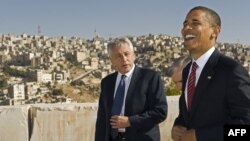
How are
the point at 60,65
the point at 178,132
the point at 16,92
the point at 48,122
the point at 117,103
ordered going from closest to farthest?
the point at 178,132 → the point at 117,103 → the point at 48,122 → the point at 16,92 → the point at 60,65

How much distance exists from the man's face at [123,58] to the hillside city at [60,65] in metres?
42.7

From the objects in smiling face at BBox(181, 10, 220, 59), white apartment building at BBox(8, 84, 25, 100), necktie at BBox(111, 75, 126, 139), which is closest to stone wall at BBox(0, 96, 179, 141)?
necktie at BBox(111, 75, 126, 139)

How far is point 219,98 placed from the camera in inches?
81.3

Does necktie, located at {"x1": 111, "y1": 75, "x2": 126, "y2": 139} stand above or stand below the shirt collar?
below

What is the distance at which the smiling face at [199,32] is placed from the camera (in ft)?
7.06

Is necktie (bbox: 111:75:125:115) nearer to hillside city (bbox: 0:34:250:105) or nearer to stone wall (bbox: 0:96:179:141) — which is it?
stone wall (bbox: 0:96:179:141)

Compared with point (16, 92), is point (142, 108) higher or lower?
higher

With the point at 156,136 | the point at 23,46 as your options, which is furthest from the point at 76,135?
the point at 23,46

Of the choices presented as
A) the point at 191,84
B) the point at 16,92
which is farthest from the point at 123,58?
the point at 16,92

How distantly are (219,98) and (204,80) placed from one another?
0.13 meters

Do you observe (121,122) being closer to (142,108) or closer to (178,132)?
(142,108)

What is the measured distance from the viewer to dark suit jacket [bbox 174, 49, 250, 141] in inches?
77.6

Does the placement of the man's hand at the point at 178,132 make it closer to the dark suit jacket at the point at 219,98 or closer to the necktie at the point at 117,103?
the dark suit jacket at the point at 219,98

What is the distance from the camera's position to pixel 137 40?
114m
